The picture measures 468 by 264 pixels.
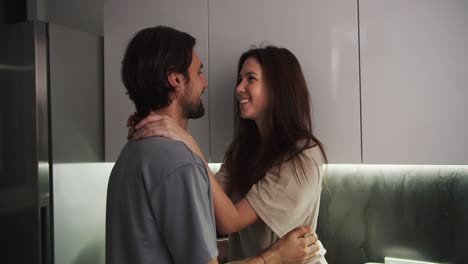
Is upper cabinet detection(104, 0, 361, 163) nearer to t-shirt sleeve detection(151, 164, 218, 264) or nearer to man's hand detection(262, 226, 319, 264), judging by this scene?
man's hand detection(262, 226, 319, 264)

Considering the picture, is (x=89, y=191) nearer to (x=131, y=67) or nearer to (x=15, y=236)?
(x=15, y=236)

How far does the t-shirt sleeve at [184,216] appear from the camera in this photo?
81cm

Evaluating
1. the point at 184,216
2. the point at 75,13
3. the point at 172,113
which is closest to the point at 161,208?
the point at 184,216

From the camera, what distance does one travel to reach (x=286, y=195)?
1155 millimetres

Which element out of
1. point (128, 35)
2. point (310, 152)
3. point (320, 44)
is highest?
point (128, 35)

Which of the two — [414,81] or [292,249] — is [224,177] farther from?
[414,81]

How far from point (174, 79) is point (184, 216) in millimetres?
339

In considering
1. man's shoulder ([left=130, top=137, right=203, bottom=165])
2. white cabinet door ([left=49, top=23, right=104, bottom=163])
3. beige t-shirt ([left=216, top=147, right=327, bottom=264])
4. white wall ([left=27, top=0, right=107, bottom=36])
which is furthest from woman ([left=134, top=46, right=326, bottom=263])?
white wall ([left=27, top=0, right=107, bottom=36])

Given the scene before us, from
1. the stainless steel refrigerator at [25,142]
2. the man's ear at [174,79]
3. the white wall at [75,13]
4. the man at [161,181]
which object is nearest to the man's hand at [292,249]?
the man at [161,181]

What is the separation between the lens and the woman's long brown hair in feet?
4.12

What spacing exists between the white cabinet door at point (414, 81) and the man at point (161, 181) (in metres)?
0.64

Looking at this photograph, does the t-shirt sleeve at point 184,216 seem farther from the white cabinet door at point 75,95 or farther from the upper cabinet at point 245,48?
the white cabinet door at point 75,95

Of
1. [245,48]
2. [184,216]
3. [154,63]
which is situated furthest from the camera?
[245,48]

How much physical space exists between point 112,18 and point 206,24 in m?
0.50
